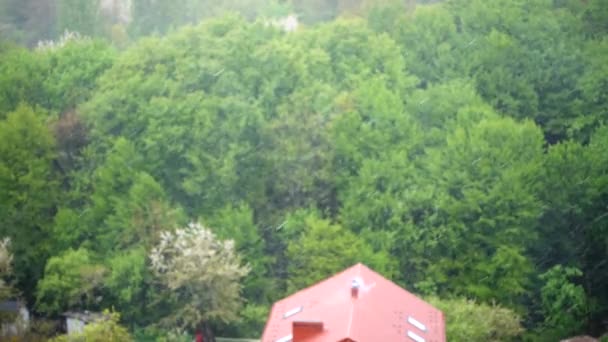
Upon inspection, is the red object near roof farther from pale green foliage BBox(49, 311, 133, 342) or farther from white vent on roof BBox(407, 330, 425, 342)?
pale green foliage BBox(49, 311, 133, 342)

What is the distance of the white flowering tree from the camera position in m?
22.8

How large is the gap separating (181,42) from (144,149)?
4.20m

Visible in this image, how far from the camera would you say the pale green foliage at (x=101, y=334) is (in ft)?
68.1

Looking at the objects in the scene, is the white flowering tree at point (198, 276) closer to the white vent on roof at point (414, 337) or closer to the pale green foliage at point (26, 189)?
the pale green foliage at point (26, 189)

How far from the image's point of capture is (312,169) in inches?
1035

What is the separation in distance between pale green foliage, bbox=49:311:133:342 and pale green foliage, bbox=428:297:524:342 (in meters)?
6.88

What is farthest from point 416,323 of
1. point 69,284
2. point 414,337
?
point 69,284

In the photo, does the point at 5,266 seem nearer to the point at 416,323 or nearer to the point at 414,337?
the point at 416,323

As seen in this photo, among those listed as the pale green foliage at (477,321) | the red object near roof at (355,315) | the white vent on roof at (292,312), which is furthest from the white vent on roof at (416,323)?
the pale green foliage at (477,321)

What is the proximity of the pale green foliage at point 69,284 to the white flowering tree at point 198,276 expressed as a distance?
163cm

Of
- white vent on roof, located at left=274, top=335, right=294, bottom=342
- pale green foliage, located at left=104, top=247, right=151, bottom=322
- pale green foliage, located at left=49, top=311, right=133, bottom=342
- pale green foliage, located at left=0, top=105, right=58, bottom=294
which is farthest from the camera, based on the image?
pale green foliage, located at left=0, top=105, right=58, bottom=294

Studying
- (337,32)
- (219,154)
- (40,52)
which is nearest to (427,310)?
(219,154)

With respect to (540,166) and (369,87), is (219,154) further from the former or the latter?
(540,166)

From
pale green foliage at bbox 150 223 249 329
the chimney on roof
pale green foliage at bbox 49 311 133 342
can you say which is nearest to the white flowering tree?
pale green foliage at bbox 150 223 249 329
